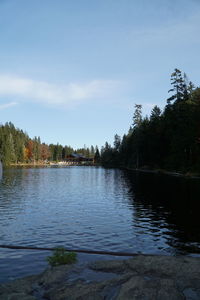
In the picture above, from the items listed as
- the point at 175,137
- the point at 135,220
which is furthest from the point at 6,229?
the point at 175,137

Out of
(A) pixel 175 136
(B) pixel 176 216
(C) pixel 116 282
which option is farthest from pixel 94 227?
(A) pixel 175 136

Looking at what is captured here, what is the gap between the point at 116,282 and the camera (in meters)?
9.86

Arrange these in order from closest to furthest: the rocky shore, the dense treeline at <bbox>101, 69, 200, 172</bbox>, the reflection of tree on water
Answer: the rocky shore → the reflection of tree on water → the dense treeline at <bbox>101, 69, 200, 172</bbox>

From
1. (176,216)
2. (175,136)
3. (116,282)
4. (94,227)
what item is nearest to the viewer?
(116,282)

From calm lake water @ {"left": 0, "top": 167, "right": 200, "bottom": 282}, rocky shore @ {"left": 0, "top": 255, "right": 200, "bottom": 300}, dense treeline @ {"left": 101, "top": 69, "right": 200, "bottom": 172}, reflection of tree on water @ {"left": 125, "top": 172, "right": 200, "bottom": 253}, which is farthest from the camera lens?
dense treeline @ {"left": 101, "top": 69, "right": 200, "bottom": 172}

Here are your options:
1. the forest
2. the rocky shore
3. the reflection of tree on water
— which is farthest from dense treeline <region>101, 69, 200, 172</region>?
the rocky shore

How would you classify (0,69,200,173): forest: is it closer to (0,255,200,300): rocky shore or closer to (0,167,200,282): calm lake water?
(0,167,200,282): calm lake water

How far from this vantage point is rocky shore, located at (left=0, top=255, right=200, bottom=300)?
9.05 meters

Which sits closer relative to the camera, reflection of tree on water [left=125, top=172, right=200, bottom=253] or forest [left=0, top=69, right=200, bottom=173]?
reflection of tree on water [left=125, top=172, right=200, bottom=253]

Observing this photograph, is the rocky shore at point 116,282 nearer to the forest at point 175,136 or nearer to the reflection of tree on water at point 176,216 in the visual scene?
the reflection of tree on water at point 176,216

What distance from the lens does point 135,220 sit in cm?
2447

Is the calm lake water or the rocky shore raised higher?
the rocky shore

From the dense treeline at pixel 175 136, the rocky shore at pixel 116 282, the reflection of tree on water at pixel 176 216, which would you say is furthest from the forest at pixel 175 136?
the rocky shore at pixel 116 282

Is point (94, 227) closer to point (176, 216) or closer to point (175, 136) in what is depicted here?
point (176, 216)
